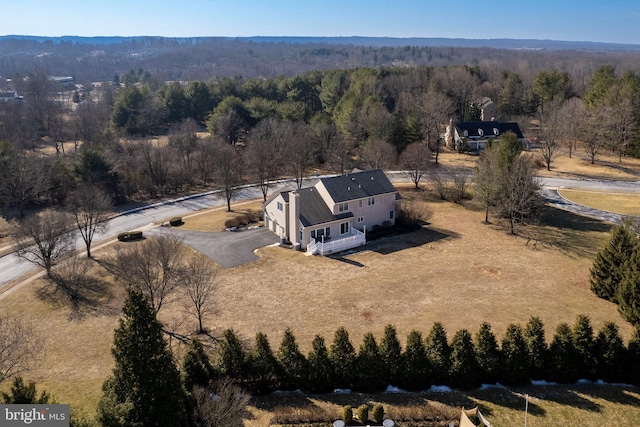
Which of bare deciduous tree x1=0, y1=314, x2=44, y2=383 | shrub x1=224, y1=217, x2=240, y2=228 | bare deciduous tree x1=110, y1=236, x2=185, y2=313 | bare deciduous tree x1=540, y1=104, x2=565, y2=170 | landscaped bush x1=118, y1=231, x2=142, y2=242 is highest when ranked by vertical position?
bare deciduous tree x1=540, y1=104, x2=565, y2=170

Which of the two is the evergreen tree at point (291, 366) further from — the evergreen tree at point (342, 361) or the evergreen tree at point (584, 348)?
the evergreen tree at point (584, 348)

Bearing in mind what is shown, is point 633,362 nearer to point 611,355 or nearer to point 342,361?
point 611,355

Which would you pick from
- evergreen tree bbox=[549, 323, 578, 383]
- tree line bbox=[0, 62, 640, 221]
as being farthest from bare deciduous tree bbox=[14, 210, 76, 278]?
evergreen tree bbox=[549, 323, 578, 383]

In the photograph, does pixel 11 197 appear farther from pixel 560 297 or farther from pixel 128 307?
pixel 560 297

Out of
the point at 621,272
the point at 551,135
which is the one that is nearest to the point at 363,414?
the point at 621,272

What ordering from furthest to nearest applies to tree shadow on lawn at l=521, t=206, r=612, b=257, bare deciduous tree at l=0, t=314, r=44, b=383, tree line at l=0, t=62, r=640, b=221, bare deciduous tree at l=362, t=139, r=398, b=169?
bare deciduous tree at l=362, t=139, r=398, b=169 → tree line at l=0, t=62, r=640, b=221 → tree shadow on lawn at l=521, t=206, r=612, b=257 → bare deciduous tree at l=0, t=314, r=44, b=383

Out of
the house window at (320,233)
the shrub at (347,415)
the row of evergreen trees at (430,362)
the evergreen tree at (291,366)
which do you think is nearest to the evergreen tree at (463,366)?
the row of evergreen trees at (430,362)

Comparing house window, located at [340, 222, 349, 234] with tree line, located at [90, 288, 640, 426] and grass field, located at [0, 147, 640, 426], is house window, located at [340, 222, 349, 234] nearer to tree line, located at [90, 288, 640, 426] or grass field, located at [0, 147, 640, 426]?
grass field, located at [0, 147, 640, 426]
